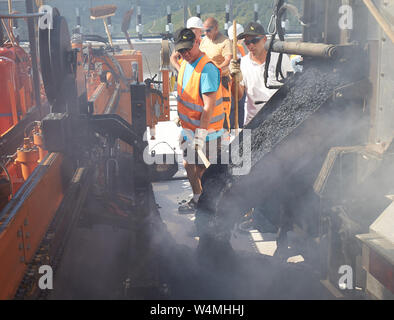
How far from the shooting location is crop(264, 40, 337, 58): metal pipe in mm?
2836

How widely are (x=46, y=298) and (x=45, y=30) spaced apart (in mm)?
2014

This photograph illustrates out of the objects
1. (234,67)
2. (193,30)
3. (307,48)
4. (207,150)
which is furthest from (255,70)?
(307,48)

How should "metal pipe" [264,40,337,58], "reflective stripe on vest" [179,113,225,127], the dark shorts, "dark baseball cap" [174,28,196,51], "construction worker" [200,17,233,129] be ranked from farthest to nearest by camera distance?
"construction worker" [200,17,233,129] → the dark shorts → "reflective stripe on vest" [179,113,225,127] → "dark baseball cap" [174,28,196,51] → "metal pipe" [264,40,337,58]

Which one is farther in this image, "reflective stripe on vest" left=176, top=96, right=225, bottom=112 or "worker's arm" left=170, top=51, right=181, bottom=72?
"worker's arm" left=170, top=51, right=181, bottom=72

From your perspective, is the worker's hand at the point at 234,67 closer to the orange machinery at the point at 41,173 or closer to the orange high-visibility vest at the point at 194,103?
the orange high-visibility vest at the point at 194,103

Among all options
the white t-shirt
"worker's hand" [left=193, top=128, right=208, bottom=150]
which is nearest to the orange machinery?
"worker's hand" [left=193, top=128, right=208, bottom=150]

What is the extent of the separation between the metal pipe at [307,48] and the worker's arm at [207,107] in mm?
887

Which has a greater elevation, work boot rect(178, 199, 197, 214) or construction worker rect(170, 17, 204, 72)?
construction worker rect(170, 17, 204, 72)

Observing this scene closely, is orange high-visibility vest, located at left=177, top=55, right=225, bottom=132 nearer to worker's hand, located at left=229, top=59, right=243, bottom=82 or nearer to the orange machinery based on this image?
worker's hand, located at left=229, top=59, right=243, bottom=82

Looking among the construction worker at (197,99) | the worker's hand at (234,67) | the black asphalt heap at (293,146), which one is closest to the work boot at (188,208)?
the construction worker at (197,99)

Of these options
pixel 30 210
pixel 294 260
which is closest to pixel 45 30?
pixel 30 210

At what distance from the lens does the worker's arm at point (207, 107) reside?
4.22 m

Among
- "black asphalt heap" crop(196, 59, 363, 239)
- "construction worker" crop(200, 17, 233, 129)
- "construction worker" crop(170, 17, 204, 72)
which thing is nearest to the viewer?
"black asphalt heap" crop(196, 59, 363, 239)
